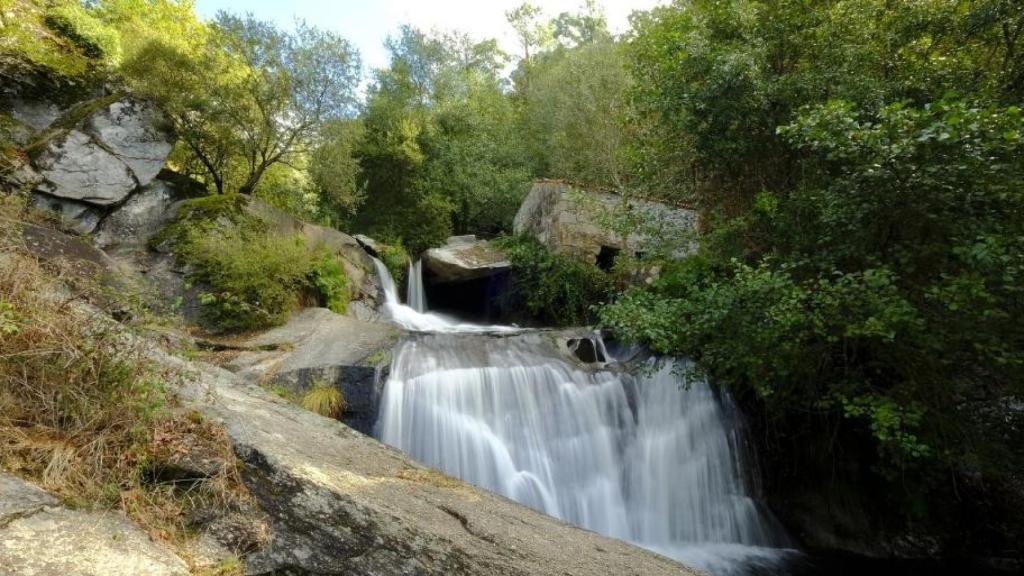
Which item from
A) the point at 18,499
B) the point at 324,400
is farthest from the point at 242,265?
the point at 18,499

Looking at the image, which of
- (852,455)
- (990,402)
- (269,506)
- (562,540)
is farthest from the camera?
(852,455)

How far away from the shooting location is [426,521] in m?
2.65

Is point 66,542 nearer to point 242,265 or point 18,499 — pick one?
point 18,499

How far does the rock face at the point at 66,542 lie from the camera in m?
1.63

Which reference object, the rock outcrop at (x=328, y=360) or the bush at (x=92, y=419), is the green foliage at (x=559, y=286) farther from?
the bush at (x=92, y=419)

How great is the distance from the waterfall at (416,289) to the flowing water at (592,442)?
6.21m

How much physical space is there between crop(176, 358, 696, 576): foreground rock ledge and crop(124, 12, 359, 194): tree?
32.6ft

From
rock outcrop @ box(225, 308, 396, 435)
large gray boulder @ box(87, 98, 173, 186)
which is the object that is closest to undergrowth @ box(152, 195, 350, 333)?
rock outcrop @ box(225, 308, 396, 435)

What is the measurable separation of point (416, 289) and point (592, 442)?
8.85m

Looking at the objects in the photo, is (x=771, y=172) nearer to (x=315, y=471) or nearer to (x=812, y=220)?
(x=812, y=220)

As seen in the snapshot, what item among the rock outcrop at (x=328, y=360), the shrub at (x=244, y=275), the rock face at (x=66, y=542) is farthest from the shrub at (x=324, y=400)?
the rock face at (x=66, y=542)

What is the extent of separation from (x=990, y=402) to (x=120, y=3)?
87.6 feet

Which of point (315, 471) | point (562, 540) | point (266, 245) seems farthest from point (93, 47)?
point (562, 540)

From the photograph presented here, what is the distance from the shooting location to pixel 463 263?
14781mm
